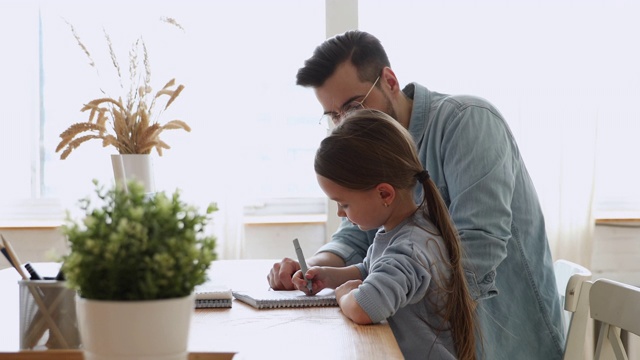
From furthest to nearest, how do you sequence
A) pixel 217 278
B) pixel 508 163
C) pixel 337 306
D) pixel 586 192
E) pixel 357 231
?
pixel 586 192 → pixel 357 231 → pixel 217 278 → pixel 508 163 → pixel 337 306

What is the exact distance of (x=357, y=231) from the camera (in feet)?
7.12

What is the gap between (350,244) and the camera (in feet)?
7.03

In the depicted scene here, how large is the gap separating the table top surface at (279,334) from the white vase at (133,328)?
0.72 feet

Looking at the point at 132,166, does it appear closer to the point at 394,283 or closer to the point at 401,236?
the point at 401,236

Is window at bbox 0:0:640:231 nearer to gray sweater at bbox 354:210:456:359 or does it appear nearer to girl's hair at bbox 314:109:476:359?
girl's hair at bbox 314:109:476:359

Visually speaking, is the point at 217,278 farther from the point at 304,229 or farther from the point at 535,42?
the point at 535,42

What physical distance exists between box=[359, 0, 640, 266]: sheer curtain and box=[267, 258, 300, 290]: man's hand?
1761 mm

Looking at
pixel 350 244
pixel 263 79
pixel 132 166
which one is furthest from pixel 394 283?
pixel 263 79

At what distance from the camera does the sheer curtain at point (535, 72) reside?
3438 mm

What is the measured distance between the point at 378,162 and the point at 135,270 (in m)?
0.92

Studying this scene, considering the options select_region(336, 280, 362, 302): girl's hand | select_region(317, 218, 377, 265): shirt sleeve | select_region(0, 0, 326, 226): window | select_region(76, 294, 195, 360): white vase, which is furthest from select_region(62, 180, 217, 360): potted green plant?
select_region(0, 0, 326, 226): window

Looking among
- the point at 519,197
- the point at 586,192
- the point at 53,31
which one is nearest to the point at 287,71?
the point at 53,31

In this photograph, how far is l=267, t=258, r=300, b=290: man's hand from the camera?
183 centimetres

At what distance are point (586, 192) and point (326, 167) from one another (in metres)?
2.04
